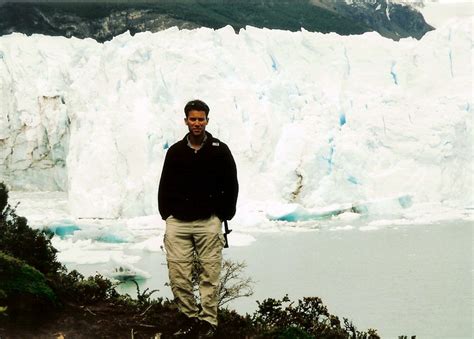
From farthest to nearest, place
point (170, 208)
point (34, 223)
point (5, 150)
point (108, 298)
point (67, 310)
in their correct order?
point (5, 150) → point (34, 223) → point (108, 298) → point (67, 310) → point (170, 208)

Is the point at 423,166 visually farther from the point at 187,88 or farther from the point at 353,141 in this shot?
the point at 187,88

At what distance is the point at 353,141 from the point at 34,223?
6.65 m

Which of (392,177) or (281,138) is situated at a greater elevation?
(281,138)

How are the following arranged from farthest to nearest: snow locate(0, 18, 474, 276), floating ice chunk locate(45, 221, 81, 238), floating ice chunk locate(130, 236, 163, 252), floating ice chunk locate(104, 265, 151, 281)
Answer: snow locate(0, 18, 474, 276) < floating ice chunk locate(45, 221, 81, 238) < floating ice chunk locate(130, 236, 163, 252) < floating ice chunk locate(104, 265, 151, 281)

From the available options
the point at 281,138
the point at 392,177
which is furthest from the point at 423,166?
the point at 281,138

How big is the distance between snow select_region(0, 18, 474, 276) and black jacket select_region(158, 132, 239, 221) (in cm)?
879

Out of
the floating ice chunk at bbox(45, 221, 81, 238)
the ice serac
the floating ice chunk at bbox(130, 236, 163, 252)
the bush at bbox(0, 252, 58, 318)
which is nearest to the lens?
the bush at bbox(0, 252, 58, 318)

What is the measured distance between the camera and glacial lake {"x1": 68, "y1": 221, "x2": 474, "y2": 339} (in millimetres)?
6836

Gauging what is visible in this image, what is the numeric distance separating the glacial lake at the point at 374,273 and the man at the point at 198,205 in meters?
4.33

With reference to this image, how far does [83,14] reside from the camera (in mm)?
21375

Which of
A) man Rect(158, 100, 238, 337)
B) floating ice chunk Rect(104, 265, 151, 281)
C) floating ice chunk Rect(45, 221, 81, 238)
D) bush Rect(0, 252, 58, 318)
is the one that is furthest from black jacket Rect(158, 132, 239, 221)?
floating ice chunk Rect(45, 221, 81, 238)

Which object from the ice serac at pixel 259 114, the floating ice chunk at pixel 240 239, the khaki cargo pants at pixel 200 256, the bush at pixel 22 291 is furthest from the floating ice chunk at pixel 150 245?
the khaki cargo pants at pixel 200 256

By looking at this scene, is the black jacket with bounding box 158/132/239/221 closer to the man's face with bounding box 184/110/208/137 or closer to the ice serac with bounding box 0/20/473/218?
the man's face with bounding box 184/110/208/137

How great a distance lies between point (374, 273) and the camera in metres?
8.91
